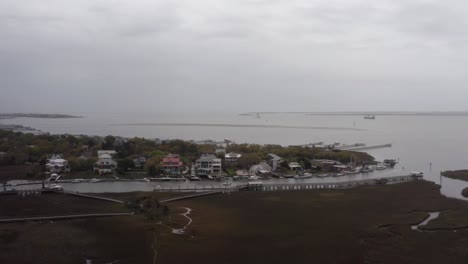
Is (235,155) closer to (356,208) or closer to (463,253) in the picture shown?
(356,208)

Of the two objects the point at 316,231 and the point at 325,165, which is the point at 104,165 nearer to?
the point at 325,165

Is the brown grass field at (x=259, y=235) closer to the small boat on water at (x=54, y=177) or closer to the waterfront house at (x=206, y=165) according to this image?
the small boat on water at (x=54, y=177)

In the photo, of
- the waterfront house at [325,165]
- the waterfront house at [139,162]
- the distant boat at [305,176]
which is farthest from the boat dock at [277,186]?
the waterfront house at [139,162]

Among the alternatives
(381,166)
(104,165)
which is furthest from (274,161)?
(104,165)

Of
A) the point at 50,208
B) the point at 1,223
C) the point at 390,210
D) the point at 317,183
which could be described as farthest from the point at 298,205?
the point at 1,223

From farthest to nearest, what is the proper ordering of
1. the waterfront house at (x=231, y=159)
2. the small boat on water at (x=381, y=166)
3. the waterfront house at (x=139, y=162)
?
the small boat on water at (x=381, y=166)
the waterfront house at (x=231, y=159)
the waterfront house at (x=139, y=162)

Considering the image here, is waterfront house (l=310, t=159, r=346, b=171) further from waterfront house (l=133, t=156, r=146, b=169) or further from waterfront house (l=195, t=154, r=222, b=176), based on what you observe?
waterfront house (l=133, t=156, r=146, b=169)
